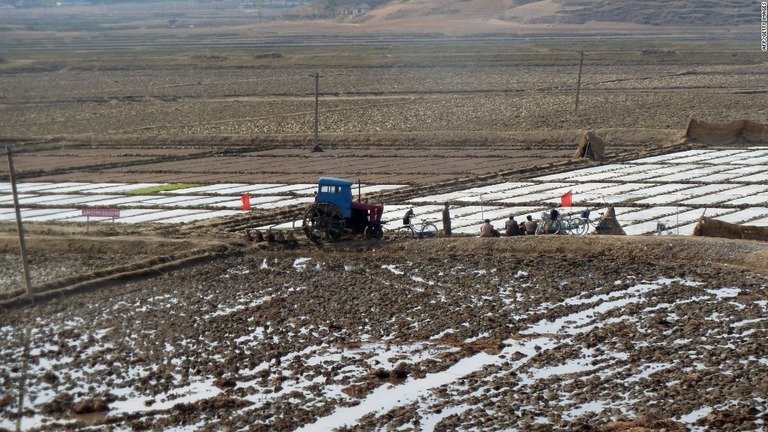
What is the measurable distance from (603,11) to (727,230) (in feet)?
285

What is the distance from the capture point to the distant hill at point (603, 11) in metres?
100

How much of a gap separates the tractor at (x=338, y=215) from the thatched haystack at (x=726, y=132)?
16.3 metres

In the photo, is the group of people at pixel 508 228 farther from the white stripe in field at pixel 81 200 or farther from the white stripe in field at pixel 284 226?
the white stripe in field at pixel 81 200

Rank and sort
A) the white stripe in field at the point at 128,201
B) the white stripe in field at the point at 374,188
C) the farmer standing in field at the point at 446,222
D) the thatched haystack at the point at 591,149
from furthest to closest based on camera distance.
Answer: the thatched haystack at the point at 591,149 → the white stripe in field at the point at 374,188 → the white stripe in field at the point at 128,201 → the farmer standing in field at the point at 446,222

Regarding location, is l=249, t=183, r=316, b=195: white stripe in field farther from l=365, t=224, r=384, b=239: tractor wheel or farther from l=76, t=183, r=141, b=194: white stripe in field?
l=365, t=224, r=384, b=239: tractor wheel

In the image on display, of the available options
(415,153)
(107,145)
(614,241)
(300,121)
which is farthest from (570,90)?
(614,241)

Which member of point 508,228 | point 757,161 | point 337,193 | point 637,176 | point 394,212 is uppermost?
point 337,193

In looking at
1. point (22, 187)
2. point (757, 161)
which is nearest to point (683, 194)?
point (757, 161)

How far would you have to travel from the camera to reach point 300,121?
39625 millimetres

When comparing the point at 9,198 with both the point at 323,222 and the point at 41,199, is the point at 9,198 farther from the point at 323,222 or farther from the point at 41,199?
the point at 323,222

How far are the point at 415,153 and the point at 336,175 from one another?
4.99 meters

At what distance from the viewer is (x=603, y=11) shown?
4063 inches

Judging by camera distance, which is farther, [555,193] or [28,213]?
[555,193]

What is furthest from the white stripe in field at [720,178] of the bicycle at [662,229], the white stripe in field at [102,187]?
the white stripe in field at [102,187]
